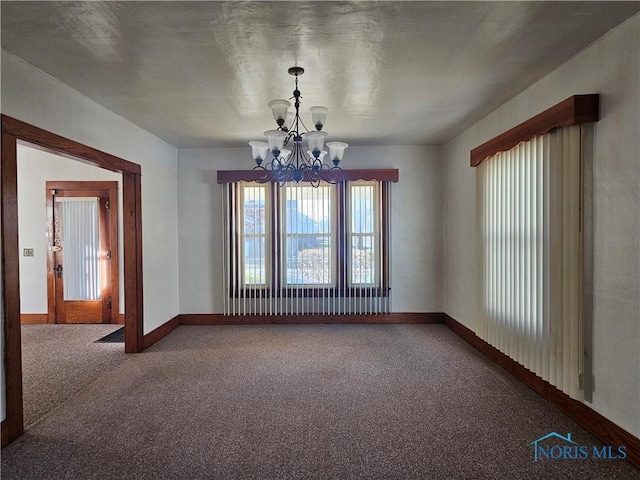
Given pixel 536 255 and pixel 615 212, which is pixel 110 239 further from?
pixel 615 212

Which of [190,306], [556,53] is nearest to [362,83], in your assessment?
[556,53]

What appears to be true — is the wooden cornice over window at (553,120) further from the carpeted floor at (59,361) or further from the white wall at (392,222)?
the carpeted floor at (59,361)

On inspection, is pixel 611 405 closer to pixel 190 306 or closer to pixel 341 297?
pixel 341 297

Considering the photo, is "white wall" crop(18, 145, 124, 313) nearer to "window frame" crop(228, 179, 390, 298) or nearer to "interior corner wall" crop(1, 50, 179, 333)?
"interior corner wall" crop(1, 50, 179, 333)

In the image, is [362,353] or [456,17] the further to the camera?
[362,353]

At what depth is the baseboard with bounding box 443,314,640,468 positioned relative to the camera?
7.18 feet

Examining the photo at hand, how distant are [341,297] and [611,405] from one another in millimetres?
3476

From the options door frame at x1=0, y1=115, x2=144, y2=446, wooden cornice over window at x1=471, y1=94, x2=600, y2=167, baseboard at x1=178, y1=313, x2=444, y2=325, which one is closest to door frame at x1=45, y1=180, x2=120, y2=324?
baseboard at x1=178, y1=313, x2=444, y2=325

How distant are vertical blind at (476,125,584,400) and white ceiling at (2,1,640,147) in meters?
0.69

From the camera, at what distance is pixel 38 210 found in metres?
5.59

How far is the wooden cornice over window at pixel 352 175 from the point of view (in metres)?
5.29

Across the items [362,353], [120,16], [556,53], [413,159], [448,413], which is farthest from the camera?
[413,159]

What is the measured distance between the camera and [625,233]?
87.4 inches

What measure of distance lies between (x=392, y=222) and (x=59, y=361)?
449 cm
